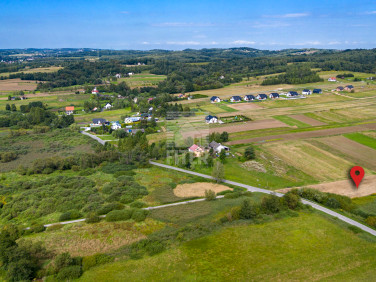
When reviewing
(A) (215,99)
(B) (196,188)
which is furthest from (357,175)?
(A) (215,99)

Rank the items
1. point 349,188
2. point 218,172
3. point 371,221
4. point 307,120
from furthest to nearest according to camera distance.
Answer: point 307,120, point 218,172, point 349,188, point 371,221

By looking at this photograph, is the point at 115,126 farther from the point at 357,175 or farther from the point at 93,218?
the point at 357,175

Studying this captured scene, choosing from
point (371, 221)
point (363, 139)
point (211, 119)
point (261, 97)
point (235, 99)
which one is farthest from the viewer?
point (261, 97)

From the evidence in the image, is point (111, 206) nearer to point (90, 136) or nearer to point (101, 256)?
point (101, 256)

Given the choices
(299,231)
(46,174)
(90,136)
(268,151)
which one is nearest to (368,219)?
Answer: (299,231)

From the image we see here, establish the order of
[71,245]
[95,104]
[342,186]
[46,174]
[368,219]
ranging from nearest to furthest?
[71,245], [368,219], [342,186], [46,174], [95,104]

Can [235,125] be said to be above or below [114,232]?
above
